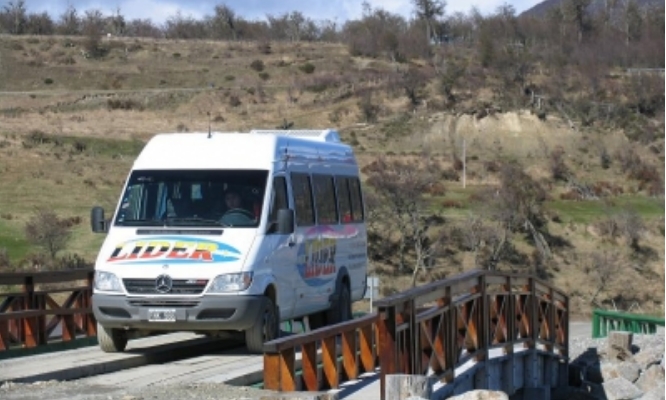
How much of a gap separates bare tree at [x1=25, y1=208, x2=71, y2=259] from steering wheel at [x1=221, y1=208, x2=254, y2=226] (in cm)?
3624

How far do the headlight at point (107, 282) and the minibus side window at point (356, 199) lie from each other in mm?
5816

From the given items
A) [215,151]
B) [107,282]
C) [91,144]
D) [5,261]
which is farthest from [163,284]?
[91,144]

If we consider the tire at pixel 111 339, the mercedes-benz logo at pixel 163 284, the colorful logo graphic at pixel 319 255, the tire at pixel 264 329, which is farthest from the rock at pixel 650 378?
the mercedes-benz logo at pixel 163 284

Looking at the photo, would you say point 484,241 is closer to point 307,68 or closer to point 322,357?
point 307,68

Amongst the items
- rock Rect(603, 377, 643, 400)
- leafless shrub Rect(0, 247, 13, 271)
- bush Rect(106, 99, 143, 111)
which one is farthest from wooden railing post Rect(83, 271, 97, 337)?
bush Rect(106, 99, 143, 111)

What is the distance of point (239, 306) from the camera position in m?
17.5

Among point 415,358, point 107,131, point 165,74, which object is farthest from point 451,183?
point 415,358

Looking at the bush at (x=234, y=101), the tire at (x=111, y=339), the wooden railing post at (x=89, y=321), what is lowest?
the bush at (x=234, y=101)

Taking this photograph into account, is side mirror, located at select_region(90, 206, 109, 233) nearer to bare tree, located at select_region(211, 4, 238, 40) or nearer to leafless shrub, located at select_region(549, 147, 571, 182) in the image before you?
leafless shrub, located at select_region(549, 147, 571, 182)

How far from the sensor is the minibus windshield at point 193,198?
60.3 ft

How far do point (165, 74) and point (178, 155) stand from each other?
85.4m

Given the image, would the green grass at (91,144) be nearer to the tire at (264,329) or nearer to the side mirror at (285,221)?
the side mirror at (285,221)

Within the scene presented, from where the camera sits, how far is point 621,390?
86.7ft

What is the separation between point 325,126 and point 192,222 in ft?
234
